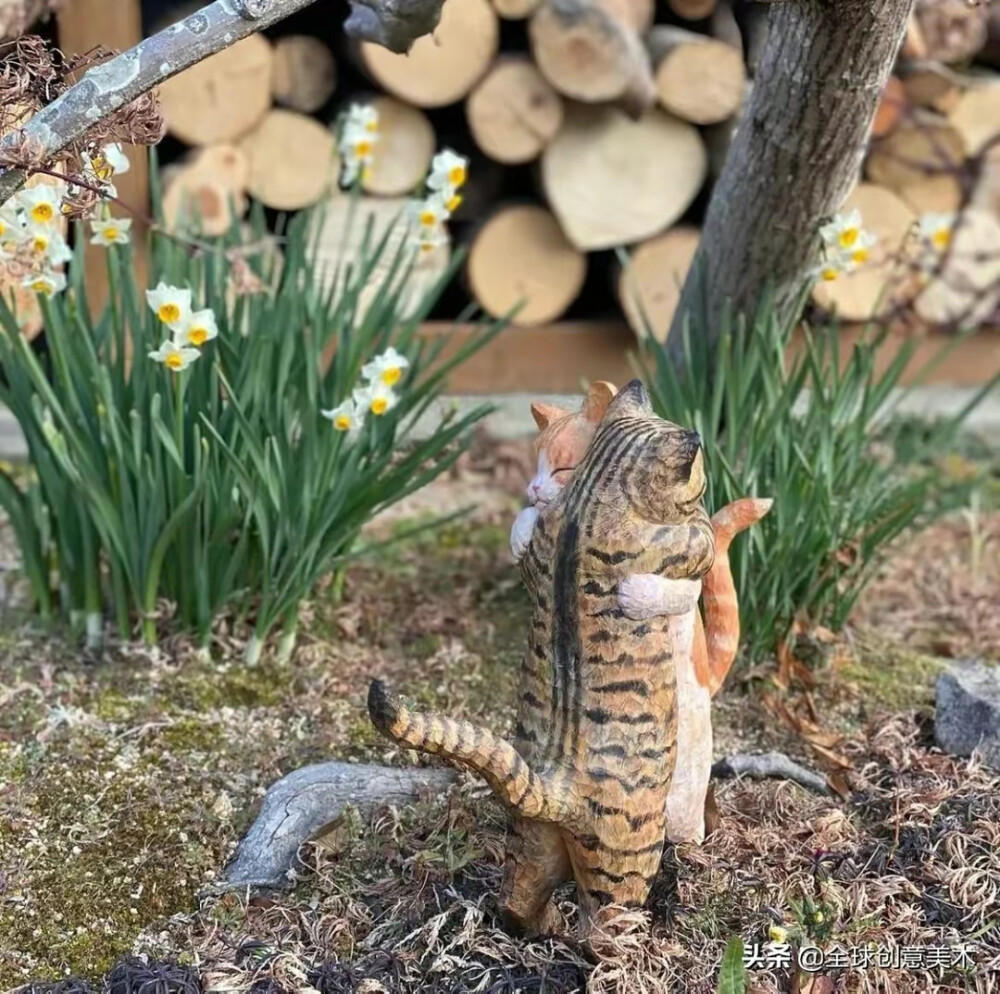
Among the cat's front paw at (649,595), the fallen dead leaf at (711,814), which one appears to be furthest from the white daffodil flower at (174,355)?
the fallen dead leaf at (711,814)

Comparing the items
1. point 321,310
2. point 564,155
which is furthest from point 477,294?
point 321,310

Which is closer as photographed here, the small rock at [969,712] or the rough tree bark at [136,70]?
the rough tree bark at [136,70]

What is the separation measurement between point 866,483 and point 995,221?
1.78 m

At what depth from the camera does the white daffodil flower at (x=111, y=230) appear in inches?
74.5

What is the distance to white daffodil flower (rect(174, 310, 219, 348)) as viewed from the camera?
5.63 feet

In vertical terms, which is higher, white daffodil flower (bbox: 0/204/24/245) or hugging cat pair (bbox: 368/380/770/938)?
A: white daffodil flower (bbox: 0/204/24/245)

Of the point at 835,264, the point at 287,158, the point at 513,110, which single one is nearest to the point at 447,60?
the point at 513,110

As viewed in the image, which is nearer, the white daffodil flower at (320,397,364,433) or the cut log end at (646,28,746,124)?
the white daffodil flower at (320,397,364,433)

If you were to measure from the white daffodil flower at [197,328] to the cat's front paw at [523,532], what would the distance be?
1.92 feet

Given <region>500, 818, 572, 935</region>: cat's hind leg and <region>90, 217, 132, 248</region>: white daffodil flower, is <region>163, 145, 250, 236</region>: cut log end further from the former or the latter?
<region>500, 818, 572, 935</region>: cat's hind leg

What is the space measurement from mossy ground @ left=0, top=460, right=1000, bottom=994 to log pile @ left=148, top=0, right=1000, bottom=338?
4.63 ft

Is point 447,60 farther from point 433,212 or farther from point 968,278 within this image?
point 968,278

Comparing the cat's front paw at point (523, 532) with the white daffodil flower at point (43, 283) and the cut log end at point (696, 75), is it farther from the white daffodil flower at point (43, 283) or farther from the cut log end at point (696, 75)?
the cut log end at point (696, 75)

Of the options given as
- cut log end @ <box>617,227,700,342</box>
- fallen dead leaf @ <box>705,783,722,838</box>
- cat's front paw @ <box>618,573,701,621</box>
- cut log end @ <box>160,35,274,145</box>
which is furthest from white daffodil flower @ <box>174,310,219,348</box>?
cut log end @ <box>617,227,700,342</box>
